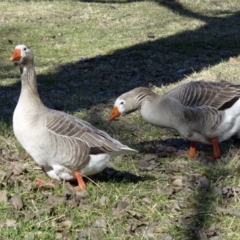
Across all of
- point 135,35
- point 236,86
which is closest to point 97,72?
point 135,35

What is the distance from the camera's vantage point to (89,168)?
470cm

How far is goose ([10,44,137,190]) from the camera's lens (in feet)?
15.1

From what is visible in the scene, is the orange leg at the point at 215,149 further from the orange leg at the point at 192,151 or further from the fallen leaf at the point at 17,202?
the fallen leaf at the point at 17,202

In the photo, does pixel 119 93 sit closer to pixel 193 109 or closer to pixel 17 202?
pixel 193 109

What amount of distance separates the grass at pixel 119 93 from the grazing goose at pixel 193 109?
26 centimetres

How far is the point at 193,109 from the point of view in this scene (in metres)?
5.48

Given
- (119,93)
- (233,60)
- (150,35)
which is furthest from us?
(150,35)

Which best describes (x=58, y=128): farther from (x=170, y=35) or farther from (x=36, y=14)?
(x=36, y=14)

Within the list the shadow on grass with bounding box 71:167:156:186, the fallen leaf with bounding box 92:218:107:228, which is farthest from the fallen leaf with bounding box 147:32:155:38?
the fallen leaf with bounding box 92:218:107:228

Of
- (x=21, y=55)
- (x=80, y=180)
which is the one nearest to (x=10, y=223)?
(x=80, y=180)

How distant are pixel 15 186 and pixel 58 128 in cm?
58

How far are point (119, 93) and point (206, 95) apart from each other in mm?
2738

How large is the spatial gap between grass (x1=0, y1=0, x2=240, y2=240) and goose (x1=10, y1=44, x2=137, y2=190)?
206mm

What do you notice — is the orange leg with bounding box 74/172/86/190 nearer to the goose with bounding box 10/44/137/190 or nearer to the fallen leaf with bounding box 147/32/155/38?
the goose with bounding box 10/44/137/190
